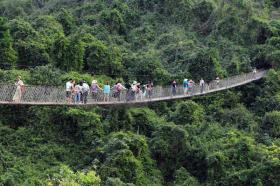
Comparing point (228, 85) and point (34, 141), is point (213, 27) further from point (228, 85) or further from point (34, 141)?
point (34, 141)

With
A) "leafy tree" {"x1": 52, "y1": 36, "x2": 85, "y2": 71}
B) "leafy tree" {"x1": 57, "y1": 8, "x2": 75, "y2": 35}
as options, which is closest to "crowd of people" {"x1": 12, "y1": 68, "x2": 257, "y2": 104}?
"leafy tree" {"x1": 52, "y1": 36, "x2": 85, "y2": 71}

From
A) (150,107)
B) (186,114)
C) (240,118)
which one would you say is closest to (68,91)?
(186,114)

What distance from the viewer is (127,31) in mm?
33219

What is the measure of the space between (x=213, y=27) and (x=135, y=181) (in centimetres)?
1380

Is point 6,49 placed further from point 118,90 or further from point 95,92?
point 118,90

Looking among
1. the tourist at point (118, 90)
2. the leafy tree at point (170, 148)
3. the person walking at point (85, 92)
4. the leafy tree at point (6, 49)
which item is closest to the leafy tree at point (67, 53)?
the leafy tree at point (6, 49)

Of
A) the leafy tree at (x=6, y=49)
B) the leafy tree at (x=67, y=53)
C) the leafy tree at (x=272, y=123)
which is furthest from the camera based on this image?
the leafy tree at (x=67, y=53)

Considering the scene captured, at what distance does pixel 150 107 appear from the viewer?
24.8 metres

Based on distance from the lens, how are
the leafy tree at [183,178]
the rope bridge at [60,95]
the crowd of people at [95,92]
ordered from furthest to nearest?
the leafy tree at [183,178]
the crowd of people at [95,92]
the rope bridge at [60,95]

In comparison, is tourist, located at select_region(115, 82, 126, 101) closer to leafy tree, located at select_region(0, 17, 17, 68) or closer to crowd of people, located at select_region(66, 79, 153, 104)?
crowd of people, located at select_region(66, 79, 153, 104)

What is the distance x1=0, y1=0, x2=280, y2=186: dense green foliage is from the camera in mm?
20172

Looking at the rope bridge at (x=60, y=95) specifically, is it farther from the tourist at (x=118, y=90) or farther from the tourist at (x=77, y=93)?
the tourist at (x=77, y=93)


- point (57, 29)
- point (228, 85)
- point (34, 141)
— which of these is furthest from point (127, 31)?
point (34, 141)

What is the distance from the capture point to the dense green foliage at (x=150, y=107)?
20.2 meters
